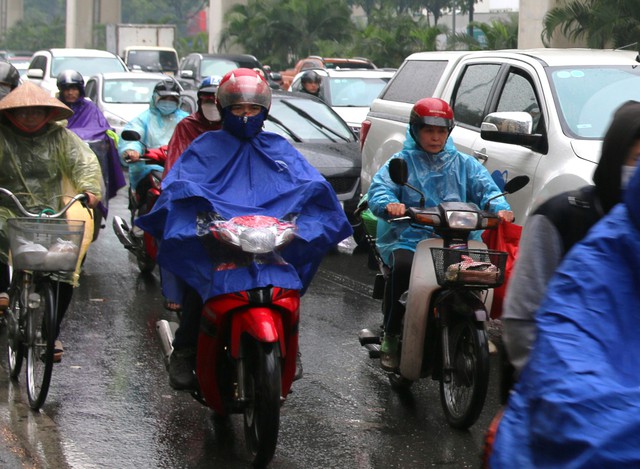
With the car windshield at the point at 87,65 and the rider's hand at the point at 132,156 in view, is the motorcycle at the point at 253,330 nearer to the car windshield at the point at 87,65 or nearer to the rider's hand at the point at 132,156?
the rider's hand at the point at 132,156

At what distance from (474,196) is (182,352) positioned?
6.51 ft

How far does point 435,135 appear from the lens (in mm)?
6816

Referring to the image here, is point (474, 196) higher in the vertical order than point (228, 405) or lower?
higher

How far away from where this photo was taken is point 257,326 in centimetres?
530

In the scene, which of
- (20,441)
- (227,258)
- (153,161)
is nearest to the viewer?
(227,258)

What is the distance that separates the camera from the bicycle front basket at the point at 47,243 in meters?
6.42

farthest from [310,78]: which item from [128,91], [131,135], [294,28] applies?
[294,28]

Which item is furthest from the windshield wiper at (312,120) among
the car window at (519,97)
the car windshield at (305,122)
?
A: the car window at (519,97)

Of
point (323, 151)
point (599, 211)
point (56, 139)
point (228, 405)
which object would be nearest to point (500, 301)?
point (228, 405)

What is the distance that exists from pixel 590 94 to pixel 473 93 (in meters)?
1.29

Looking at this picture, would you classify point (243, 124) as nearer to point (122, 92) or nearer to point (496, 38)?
point (122, 92)

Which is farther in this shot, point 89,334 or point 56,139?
point 89,334

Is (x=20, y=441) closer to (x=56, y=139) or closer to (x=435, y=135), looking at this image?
(x=56, y=139)

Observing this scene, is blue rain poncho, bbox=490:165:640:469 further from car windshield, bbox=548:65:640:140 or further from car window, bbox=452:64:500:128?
car window, bbox=452:64:500:128
